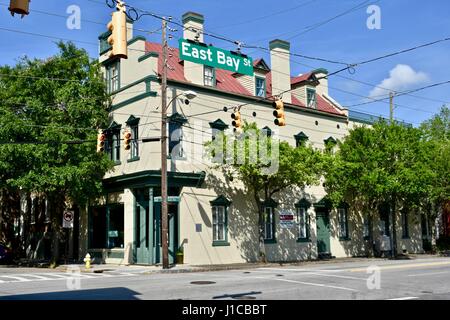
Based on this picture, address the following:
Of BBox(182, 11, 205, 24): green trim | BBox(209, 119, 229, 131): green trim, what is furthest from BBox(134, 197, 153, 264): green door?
BBox(182, 11, 205, 24): green trim

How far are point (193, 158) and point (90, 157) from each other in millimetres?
5295

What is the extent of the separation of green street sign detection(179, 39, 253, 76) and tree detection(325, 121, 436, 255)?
47.6 ft

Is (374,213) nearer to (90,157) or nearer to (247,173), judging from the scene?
(247,173)

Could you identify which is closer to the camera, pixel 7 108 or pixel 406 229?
pixel 7 108

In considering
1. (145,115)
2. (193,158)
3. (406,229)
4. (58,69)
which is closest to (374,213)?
(406,229)

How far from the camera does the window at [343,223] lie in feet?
117

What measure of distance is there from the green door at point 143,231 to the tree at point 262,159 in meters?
4.32

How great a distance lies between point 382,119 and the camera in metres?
35.1

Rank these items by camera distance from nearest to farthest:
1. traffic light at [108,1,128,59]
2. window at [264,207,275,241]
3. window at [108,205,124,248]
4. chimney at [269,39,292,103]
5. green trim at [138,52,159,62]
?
traffic light at [108,1,128,59], green trim at [138,52,159,62], window at [108,205,124,248], window at [264,207,275,241], chimney at [269,39,292,103]

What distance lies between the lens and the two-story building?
2725 cm

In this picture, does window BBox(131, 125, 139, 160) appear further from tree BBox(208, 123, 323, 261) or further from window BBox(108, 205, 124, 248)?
tree BBox(208, 123, 323, 261)

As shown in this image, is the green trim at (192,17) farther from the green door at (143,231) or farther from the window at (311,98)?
the green door at (143,231)

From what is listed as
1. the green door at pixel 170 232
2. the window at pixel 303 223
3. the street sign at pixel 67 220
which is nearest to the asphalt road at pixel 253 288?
the street sign at pixel 67 220
